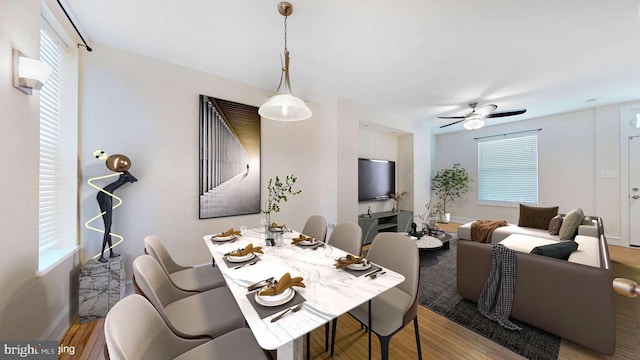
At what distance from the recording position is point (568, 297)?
1.63 m

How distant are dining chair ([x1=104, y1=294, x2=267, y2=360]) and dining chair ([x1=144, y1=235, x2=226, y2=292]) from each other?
70cm

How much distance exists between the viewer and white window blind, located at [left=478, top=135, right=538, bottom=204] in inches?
196

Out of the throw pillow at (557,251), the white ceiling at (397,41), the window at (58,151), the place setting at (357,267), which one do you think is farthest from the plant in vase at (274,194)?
the throw pillow at (557,251)

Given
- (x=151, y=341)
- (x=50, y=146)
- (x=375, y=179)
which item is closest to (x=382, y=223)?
(x=375, y=179)

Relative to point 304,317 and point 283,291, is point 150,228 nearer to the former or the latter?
point 283,291

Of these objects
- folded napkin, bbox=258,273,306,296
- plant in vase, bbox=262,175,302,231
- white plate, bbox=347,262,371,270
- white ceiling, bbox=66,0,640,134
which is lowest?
white plate, bbox=347,262,371,270

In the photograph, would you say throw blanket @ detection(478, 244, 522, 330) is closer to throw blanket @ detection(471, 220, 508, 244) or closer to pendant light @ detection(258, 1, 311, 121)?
throw blanket @ detection(471, 220, 508, 244)

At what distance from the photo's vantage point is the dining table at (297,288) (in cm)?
87

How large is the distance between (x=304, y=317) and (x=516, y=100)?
16.2ft

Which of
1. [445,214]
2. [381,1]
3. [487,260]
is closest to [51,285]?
[381,1]

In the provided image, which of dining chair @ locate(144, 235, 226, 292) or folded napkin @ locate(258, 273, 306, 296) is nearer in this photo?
folded napkin @ locate(258, 273, 306, 296)

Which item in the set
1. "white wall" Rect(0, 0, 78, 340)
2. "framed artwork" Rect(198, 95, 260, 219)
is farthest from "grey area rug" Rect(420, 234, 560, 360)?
"white wall" Rect(0, 0, 78, 340)

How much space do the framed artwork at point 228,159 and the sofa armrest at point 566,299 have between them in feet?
9.65

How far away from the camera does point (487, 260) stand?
203 centimetres
